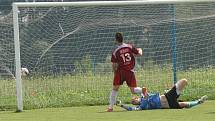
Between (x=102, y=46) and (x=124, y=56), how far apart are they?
3.20 metres

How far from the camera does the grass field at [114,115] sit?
1338 centimetres

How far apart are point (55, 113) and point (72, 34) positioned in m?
3.60

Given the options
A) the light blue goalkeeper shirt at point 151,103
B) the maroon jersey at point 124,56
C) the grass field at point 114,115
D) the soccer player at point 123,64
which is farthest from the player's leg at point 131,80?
the grass field at point 114,115

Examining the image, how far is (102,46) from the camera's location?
62.2ft

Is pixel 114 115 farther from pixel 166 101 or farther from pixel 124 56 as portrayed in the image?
pixel 124 56

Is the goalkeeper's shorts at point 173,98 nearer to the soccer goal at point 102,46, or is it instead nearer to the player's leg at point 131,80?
the player's leg at point 131,80

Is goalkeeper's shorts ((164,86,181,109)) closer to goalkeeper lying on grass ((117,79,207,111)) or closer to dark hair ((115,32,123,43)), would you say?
goalkeeper lying on grass ((117,79,207,111))

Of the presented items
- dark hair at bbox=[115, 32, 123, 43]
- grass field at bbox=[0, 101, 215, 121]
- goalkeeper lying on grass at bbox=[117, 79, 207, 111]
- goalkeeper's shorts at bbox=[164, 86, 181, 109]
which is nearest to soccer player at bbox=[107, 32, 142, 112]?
dark hair at bbox=[115, 32, 123, 43]

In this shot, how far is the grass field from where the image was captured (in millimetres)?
13383

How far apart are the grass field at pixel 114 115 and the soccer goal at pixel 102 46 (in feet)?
6.25

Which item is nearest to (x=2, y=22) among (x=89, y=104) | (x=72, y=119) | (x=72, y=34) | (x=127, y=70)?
(x=72, y=34)

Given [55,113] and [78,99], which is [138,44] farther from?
[55,113]

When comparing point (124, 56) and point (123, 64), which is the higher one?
point (124, 56)

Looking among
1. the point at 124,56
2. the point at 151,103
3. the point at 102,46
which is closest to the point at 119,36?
the point at 124,56
